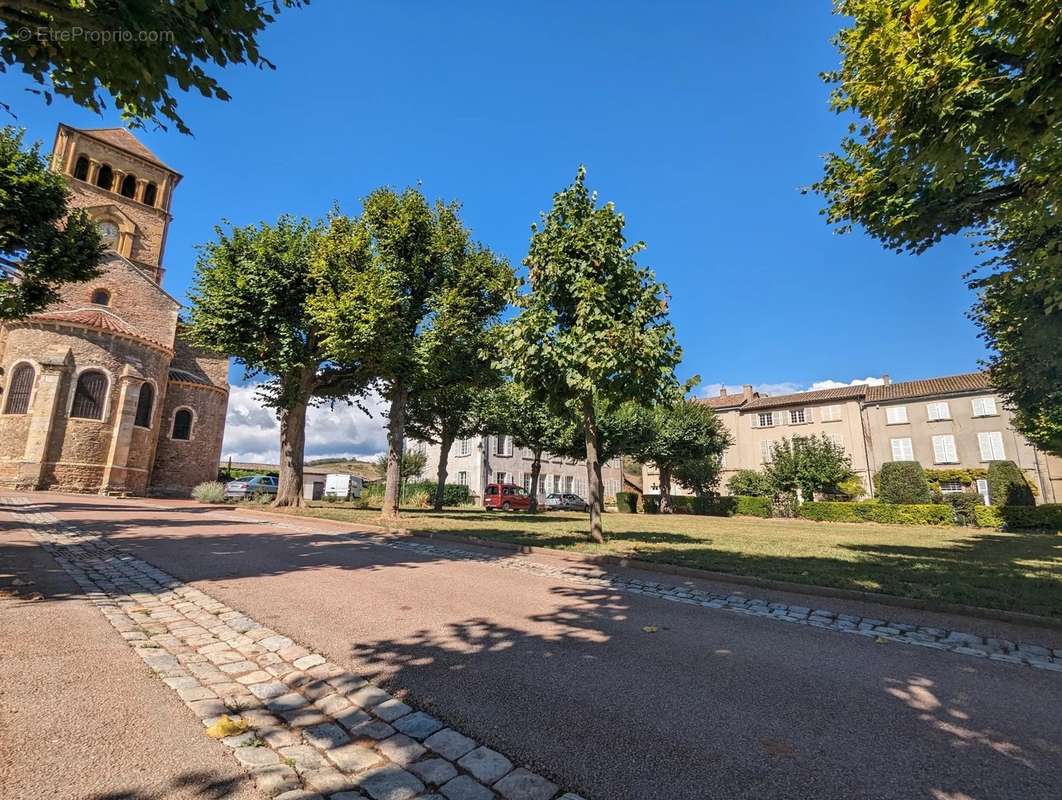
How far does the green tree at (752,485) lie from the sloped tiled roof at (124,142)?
5190cm

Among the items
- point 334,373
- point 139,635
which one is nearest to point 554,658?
point 139,635

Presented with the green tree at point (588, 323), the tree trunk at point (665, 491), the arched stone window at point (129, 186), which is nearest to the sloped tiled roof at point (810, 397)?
the tree trunk at point (665, 491)

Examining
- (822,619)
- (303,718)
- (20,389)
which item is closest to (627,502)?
(822,619)

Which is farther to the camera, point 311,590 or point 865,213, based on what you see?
point 865,213

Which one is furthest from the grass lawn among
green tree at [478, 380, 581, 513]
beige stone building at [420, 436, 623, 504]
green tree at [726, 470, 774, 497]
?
beige stone building at [420, 436, 623, 504]

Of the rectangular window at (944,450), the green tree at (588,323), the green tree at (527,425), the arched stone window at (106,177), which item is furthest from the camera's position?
the arched stone window at (106,177)

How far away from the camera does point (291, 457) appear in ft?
71.6

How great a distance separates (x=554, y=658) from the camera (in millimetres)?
4367

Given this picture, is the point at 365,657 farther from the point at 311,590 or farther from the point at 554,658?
the point at 311,590

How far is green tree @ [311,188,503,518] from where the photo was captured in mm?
15664

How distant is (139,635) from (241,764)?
297cm

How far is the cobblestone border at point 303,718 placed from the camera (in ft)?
8.46

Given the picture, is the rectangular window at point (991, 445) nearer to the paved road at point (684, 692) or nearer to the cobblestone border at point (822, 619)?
the paved road at point (684, 692)

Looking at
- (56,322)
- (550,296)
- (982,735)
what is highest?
(56,322)
